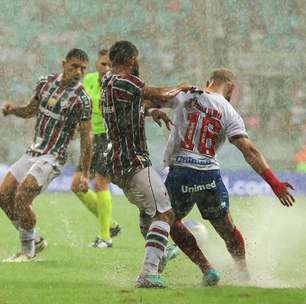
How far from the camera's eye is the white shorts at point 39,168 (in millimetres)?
10117

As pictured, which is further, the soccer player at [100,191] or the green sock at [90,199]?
the green sock at [90,199]

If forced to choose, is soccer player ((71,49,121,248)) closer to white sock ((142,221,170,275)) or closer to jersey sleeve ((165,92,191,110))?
jersey sleeve ((165,92,191,110))

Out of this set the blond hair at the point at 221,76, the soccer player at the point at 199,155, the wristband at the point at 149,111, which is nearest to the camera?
the wristband at the point at 149,111

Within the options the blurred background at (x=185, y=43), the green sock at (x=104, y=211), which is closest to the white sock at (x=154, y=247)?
the green sock at (x=104, y=211)

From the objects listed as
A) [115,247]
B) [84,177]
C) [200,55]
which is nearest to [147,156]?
[84,177]

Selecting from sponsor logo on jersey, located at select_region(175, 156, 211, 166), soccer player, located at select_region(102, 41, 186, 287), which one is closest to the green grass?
soccer player, located at select_region(102, 41, 186, 287)

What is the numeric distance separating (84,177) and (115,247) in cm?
192

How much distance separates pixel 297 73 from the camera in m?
25.6

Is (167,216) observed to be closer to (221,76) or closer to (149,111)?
(149,111)

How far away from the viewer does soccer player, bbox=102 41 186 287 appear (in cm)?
808

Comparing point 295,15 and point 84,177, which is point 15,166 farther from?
point 295,15

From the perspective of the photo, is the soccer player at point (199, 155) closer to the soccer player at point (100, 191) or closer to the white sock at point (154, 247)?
the white sock at point (154, 247)

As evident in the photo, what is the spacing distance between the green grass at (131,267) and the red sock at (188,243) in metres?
0.20

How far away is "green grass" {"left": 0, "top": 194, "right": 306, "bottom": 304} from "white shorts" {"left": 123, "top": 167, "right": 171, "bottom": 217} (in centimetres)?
57
